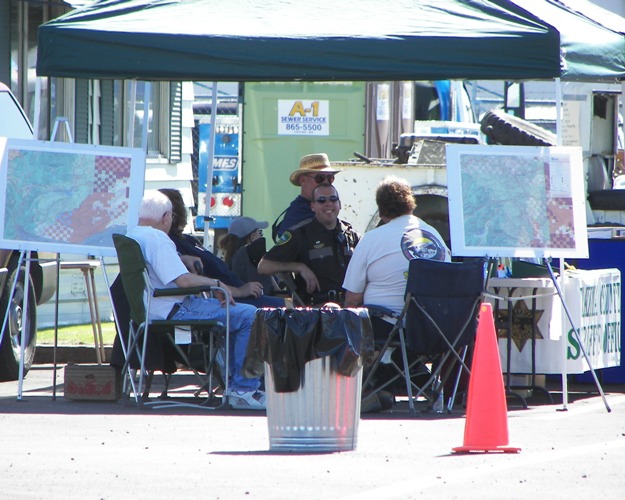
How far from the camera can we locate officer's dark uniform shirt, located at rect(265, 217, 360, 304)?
1014cm

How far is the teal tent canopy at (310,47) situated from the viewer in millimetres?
9633

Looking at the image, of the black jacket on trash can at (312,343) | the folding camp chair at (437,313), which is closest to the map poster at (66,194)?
the folding camp chair at (437,313)

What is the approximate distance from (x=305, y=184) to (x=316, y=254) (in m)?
0.96

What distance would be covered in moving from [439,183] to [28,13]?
17.4 ft

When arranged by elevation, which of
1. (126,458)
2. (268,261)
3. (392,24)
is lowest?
(126,458)

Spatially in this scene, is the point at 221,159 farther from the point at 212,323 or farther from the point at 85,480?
the point at 85,480

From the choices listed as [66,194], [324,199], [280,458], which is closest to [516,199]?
[324,199]

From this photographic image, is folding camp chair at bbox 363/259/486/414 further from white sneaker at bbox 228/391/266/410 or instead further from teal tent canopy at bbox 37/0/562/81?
teal tent canopy at bbox 37/0/562/81

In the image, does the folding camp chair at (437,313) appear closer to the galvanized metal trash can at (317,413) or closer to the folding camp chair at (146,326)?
the folding camp chair at (146,326)

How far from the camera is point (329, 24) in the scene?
10078 millimetres

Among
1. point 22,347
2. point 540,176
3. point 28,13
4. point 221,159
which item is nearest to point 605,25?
point 540,176

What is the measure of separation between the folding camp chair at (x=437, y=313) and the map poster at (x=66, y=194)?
198 cm

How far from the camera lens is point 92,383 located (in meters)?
9.95

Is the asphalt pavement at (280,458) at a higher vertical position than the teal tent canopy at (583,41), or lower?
lower
